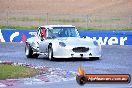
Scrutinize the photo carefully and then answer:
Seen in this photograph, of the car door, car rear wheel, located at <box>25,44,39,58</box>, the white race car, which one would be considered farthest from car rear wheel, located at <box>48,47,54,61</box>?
car rear wheel, located at <box>25,44,39,58</box>

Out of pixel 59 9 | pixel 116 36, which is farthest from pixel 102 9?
pixel 116 36

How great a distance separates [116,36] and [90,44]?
12.1 metres

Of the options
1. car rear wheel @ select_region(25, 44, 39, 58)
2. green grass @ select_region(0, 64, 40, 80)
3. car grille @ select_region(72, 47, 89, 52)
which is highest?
car grille @ select_region(72, 47, 89, 52)

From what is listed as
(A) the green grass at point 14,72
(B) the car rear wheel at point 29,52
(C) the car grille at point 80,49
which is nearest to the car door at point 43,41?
(B) the car rear wheel at point 29,52

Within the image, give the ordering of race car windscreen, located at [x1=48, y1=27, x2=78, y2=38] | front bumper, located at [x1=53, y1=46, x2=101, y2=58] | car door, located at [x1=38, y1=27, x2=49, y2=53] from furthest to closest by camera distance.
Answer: race car windscreen, located at [x1=48, y1=27, x2=78, y2=38], car door, located at [x1=38, y1=27, x2=49, y2=53], front bumper, located at [x1=53, y1=46, x2=101, y2=58]

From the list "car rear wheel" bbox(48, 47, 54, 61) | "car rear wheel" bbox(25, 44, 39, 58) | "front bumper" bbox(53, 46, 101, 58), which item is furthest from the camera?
"car rear wheel" bbox(25, 44, 39, 58)

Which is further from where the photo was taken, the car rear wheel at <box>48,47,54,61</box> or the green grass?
the car rear wheel at <box>48,47,54,61</box>

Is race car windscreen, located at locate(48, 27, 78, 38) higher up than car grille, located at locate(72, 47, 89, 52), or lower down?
higher up

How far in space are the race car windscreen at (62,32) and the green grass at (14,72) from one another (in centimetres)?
524

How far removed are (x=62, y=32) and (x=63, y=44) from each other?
1.51 metres

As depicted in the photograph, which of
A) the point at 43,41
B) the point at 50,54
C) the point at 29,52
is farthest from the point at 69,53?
the point at 29,52

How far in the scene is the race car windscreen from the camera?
942 inches

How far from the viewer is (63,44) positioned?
2266 cm

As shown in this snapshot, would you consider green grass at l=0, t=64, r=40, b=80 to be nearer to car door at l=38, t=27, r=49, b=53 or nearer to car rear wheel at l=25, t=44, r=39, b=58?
car door at l=38, t=27, r=49, b=53
